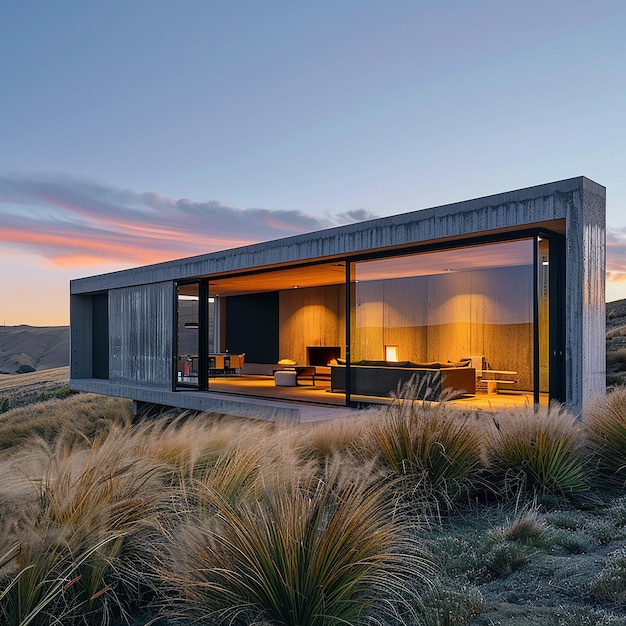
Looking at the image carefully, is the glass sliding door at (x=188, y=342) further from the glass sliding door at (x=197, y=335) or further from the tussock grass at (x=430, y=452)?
the tussock grass at (x=430, y=452)

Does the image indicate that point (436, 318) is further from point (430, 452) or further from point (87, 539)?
point (87, 539)

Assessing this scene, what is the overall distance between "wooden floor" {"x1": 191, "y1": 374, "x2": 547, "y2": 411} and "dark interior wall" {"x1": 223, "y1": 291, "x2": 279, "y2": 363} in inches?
143

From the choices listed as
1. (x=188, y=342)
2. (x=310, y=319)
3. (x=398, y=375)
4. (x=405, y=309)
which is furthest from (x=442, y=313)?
(x=188, y=342)

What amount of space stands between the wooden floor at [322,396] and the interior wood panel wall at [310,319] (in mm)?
1940

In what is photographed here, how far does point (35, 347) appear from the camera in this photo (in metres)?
70.3

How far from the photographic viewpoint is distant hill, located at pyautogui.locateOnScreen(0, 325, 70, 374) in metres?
60.0

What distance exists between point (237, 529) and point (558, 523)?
2.42m

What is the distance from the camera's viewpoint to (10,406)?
20312mm

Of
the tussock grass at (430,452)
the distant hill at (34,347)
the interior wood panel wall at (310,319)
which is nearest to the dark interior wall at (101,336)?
the interior wood panel wall at (310,319)

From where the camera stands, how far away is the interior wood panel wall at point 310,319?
16297 mm

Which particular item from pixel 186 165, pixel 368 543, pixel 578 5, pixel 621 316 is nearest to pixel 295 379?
pixel 186 165

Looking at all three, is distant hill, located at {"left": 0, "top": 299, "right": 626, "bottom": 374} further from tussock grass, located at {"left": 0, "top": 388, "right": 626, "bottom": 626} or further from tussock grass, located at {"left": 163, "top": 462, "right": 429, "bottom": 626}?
tussock grass, located at {"left": 163, "top": 462, "right": 429, "bottom": 626}

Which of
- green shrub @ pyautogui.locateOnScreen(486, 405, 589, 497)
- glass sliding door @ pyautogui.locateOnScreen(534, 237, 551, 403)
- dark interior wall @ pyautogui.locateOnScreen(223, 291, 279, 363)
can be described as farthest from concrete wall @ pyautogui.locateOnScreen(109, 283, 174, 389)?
green shrub @ pyautogui.locateOnScreen(486, 405, 589, 497)

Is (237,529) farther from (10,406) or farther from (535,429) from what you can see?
(10,406)
